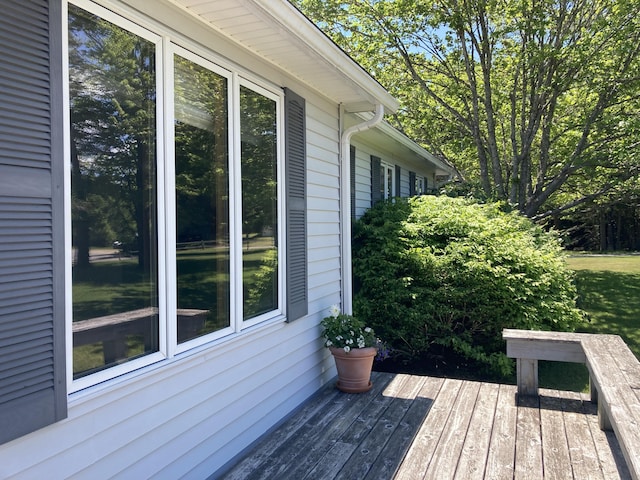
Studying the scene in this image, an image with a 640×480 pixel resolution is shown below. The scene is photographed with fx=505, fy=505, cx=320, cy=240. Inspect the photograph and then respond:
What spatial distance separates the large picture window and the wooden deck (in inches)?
35.1

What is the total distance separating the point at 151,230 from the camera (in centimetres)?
238

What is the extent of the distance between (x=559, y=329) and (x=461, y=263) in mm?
1402

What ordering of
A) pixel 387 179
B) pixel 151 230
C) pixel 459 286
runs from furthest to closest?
1. pixel 387 179
2. pixel 459 286
3. pixel 151 230

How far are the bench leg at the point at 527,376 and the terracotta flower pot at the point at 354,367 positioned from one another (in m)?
1.22

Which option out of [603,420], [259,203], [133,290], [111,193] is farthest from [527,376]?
[111,193]

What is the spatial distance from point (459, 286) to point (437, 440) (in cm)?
270

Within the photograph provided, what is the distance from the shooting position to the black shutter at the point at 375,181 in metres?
7.91

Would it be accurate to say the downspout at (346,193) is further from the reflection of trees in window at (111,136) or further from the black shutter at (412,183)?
the black shutter at (412,183)

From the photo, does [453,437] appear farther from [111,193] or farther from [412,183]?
[412,183]

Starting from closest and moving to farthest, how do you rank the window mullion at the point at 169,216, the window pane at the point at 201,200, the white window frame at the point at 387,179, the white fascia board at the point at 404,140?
the window mullion at the point at 169,216 < the window pane at the point at 201,200 < the white fascia board at the point at 404,140 < the white window frame at the point at 387,179

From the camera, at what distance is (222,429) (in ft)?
9.74

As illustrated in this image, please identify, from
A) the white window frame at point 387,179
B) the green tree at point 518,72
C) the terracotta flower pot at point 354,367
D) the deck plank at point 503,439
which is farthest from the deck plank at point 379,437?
the green tree at point 518,72

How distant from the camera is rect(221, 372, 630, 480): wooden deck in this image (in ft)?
9.61

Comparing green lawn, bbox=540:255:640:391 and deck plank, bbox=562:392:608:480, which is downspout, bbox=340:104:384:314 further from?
green lawn, bbox=540:255:640:391
